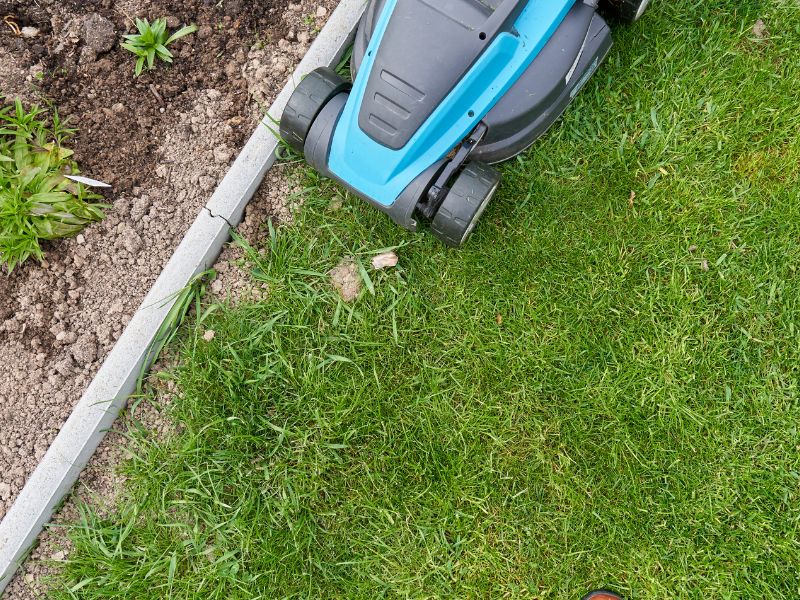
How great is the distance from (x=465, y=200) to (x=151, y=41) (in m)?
1.20

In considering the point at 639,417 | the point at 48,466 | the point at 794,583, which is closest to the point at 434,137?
the point at 639,417

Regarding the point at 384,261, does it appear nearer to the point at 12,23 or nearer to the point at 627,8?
the point at 627,8

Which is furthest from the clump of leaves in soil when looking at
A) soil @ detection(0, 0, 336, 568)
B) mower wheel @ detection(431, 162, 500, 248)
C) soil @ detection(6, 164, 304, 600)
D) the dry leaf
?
mower wheel @ detection(431, 162, 500, 248)

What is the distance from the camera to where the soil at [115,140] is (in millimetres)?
2113

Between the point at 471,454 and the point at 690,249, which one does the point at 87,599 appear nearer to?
the point at 471,454

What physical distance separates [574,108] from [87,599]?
88.2 inches

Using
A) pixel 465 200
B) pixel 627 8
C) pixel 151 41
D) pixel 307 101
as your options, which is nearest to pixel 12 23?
pixel 151 41

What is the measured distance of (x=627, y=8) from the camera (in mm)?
2051

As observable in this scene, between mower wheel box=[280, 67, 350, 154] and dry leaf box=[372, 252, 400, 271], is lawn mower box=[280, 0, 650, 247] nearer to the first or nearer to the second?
mower wheel box=[280, 67, 350, 154]

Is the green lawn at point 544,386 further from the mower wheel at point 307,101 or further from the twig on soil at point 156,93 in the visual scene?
the twig on soil at point 156,93

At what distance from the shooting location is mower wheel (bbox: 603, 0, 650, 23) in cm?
202

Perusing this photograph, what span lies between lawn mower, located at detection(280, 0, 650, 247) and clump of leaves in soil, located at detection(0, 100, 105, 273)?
74 centimetres

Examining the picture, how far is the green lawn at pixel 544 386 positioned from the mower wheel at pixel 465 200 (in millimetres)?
234

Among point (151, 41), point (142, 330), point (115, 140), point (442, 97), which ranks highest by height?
point (442, 97)
